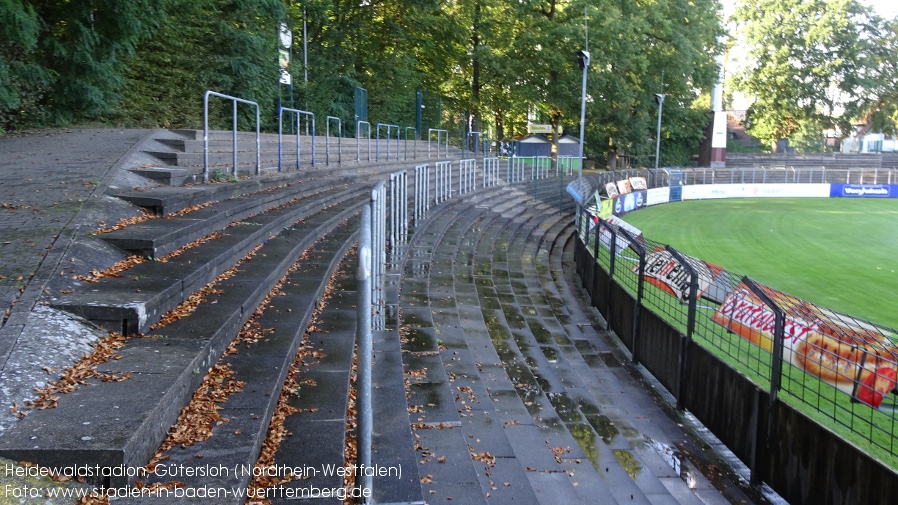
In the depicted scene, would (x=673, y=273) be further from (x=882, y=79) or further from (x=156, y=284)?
(x=882, y=79)

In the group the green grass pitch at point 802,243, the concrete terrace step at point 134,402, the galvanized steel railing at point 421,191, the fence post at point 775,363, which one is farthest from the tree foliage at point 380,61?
the fence post at point 775,363

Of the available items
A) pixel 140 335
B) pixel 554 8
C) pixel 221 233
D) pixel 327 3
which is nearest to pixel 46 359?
pixel 140 335

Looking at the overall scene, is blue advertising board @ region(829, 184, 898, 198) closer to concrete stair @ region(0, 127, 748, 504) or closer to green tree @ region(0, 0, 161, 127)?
concrete stair @ region(0, 127, 748, 504)

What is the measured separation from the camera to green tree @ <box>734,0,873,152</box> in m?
63.2

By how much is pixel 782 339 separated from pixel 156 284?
15.9 ft

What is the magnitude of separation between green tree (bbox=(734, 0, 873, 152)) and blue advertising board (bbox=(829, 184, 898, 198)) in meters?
17.6

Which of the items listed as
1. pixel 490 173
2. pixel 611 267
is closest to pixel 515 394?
pixel 611 267

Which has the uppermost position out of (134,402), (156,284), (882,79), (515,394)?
(882,79)

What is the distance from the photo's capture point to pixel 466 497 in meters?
4.34

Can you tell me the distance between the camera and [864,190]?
48.3 meters

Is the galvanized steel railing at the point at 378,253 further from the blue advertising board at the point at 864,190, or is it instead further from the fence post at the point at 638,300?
the blue advertising board at the point at 864,190

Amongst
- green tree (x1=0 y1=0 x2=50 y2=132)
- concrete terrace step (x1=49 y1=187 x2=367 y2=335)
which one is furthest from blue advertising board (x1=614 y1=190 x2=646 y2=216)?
concrete terrace step (x1=49 y1=187 x2=367 y2=335)

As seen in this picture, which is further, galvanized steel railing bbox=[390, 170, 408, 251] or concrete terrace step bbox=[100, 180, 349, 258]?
galvanized steel railing bbox=[390, 170, 408, 251]

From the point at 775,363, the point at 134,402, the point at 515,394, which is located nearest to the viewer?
the point at 134,402
